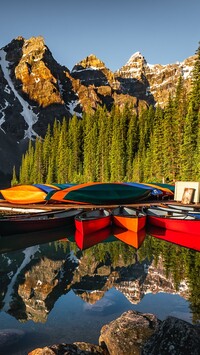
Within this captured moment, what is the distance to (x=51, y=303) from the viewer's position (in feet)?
40.9

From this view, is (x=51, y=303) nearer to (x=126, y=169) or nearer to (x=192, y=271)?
(x=192, y=271)

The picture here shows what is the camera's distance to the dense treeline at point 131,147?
167 ft

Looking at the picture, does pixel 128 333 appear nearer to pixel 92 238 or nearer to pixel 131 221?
pixel 92 238

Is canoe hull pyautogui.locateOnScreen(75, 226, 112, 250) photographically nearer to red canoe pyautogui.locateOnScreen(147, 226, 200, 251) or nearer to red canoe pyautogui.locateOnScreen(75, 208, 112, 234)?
red canoe pyautogui.locateOnScreen(75, 208, 112, 234)

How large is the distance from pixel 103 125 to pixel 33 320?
3079 inches

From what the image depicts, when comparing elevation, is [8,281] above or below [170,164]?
below

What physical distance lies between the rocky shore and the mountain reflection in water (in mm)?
1657

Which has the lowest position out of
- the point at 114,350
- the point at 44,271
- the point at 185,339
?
the point at 44,271

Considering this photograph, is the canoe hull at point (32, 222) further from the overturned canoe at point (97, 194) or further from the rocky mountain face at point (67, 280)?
the overturned canoe at point (97, 194)

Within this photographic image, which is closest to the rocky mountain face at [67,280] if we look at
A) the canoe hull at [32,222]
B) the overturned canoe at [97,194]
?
the canoe hull at [32,222]

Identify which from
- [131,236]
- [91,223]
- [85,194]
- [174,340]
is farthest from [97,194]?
[174,340]

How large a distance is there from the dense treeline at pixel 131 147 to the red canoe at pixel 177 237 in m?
23.4

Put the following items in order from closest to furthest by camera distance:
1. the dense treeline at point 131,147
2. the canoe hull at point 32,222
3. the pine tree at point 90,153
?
the canoe hull at point 32,222 < the dense treeline at point 131,147 < the pine tree at point 90,153

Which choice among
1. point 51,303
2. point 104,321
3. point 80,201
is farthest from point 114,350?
point 80,201
